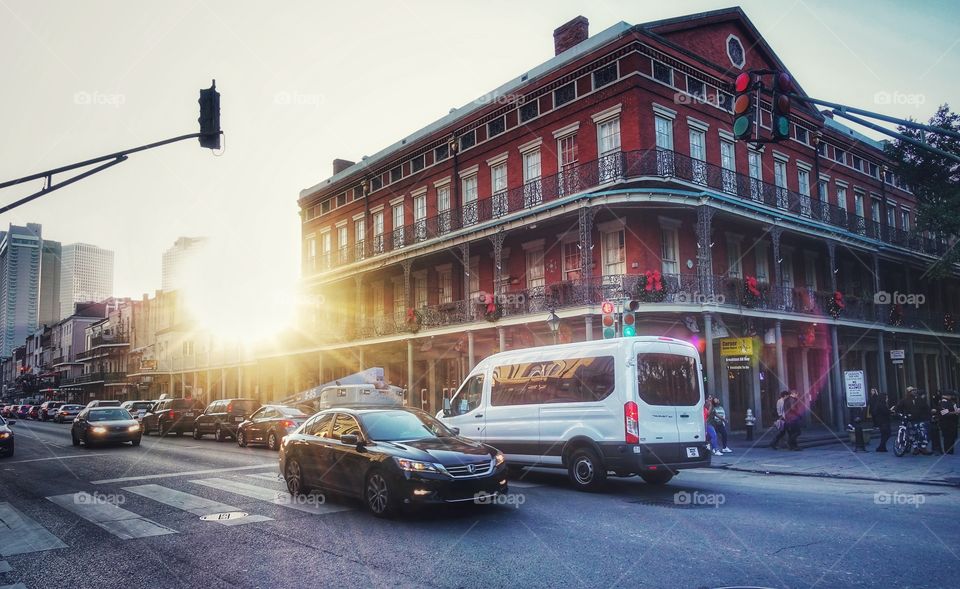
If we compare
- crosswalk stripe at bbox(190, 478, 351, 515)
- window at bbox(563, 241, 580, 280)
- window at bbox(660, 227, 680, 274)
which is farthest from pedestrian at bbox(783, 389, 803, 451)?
crosswalk stripe at bbox(190, 478, 351, 515)

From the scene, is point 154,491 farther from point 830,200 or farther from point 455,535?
point 830,200

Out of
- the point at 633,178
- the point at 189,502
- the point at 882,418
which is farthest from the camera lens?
the point at 633,178

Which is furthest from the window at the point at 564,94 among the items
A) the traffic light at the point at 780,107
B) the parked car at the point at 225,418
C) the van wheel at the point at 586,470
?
the van wheel at the point at 586,470

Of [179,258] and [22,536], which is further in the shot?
[179,258]

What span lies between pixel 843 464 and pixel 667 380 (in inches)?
254

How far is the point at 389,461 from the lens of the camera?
8.56 meters

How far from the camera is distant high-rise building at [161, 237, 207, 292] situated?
95.6 meters

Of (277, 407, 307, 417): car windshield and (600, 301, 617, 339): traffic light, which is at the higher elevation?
(600, 301, 617, 339): traffic light

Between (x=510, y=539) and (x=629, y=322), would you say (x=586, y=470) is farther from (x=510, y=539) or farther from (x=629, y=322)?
(x=629, y=322)

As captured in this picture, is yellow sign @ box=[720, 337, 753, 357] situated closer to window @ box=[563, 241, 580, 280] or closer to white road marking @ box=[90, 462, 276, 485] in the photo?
window @ box=[563, 241, 580, 280]

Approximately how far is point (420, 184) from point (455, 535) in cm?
2626

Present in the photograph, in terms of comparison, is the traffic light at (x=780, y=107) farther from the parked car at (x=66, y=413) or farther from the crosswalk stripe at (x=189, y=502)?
the parked car at (x=66, y=413)

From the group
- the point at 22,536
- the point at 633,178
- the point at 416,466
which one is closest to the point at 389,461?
the point at 416,466

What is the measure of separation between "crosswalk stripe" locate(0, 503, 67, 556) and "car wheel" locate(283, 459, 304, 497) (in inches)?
A: 128
